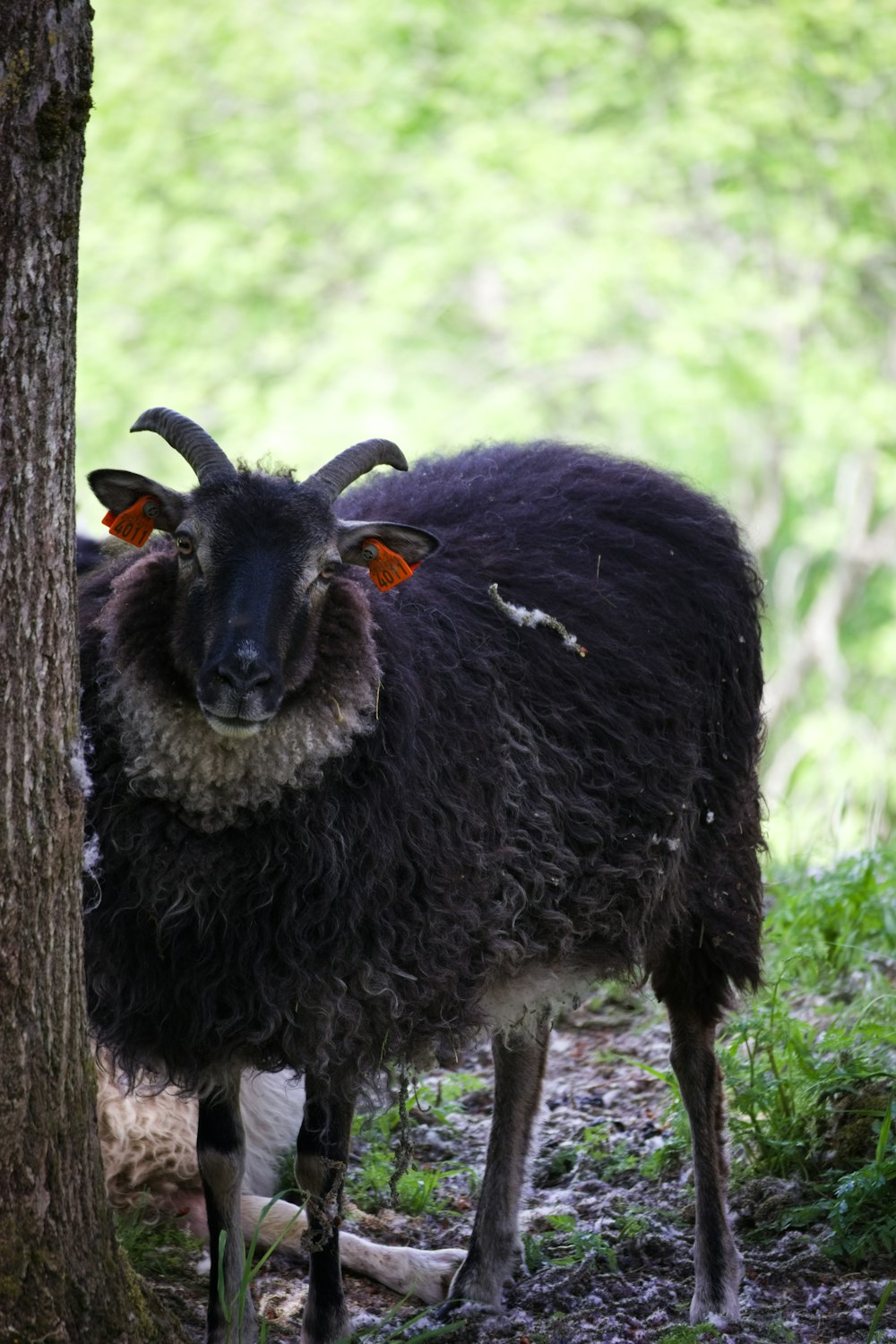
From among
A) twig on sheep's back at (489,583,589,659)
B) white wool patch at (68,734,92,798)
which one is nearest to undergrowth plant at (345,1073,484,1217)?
twig on sheep's back at (489,583,589,659)

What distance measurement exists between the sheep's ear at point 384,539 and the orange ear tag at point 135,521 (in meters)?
0.46

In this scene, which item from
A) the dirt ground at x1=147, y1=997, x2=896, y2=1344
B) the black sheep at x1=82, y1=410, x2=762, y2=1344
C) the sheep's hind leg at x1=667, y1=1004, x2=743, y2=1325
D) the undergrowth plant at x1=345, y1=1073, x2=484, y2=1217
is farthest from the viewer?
the undergrowth plant at x1=345, y1=1073, x2=484, y2=1217

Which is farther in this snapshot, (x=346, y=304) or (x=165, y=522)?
(x=346, y=304)

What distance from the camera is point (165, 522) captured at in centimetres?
340

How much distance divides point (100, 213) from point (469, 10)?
13.9ft

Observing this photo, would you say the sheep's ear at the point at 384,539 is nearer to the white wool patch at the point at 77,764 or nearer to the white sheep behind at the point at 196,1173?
the white wool patch at the point at 77,764

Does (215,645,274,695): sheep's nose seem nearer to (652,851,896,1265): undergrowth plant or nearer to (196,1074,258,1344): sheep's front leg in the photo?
(196,1074,258,1344): sheep's front leg

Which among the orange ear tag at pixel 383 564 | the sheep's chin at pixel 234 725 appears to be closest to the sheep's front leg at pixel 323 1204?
the sheep's chin at pixel 234 725

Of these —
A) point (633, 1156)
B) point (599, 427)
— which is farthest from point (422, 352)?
point (633, 1156)

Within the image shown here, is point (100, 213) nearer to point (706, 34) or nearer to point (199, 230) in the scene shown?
point (199, 230)

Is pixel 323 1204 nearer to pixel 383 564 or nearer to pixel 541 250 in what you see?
pixel 383 564

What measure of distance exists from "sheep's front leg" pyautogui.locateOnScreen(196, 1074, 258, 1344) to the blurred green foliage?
8464 mm

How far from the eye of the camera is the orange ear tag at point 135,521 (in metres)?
3.39

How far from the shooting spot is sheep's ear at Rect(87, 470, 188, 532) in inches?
130
